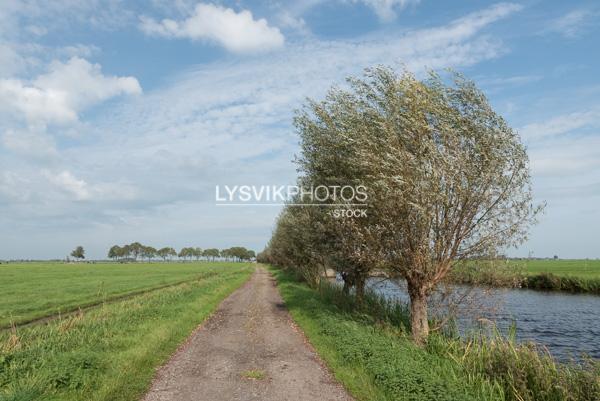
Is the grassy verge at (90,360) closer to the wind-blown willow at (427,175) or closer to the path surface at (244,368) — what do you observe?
the path surface at (244,368)

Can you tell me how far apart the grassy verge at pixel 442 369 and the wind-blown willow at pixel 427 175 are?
2214mm

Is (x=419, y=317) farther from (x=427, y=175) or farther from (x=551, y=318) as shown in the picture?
(x=551, y=318)

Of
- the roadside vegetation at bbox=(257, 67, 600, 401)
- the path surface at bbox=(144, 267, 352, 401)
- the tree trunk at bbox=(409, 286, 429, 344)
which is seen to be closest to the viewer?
the path surface at bbox=(144, 267, 352, 401)

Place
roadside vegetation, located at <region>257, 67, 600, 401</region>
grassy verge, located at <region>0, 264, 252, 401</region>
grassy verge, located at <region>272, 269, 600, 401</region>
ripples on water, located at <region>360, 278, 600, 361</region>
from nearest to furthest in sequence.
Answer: grassy verge, located at <region>272, 269, 600, 401</region> < grassy verge, located at <region>0, 264, 252, 401</region> < roadside vegetation, located at <region>257, 67, 600, 401</region> < ripples on water, located at <region>360, 278, 600, 361</region>

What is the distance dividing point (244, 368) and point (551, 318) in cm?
2849

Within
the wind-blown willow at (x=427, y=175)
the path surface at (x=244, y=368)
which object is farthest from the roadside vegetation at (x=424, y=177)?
the path surface at (x=244, y=368)

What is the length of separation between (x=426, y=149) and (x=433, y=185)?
1.56 metres

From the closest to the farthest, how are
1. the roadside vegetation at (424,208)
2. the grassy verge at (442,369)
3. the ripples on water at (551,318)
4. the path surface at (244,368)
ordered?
the grassy verge at (442,369), the path surface at (244,368), the roadside vegetation at (424,208), the ripples on water at (551,318)

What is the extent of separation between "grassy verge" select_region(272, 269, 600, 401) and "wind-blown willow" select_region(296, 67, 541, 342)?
7.26 ft

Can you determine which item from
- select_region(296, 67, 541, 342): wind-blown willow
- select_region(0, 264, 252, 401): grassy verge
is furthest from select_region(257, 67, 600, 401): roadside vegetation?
select_region(0, 264, 252, 401): grassy verge

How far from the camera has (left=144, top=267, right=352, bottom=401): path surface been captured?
1163 cm

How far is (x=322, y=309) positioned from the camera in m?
25.5

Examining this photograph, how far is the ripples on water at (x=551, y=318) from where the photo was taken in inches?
894

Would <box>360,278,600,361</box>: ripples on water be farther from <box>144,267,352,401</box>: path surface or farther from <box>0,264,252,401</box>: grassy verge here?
<box>0,264,252,401</box>: grassy verge
